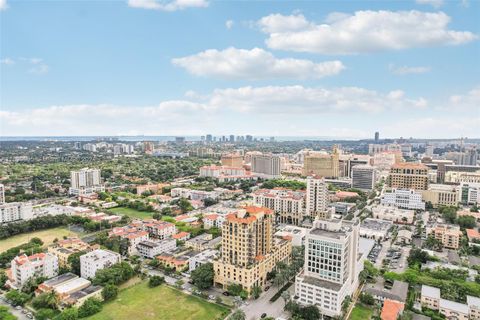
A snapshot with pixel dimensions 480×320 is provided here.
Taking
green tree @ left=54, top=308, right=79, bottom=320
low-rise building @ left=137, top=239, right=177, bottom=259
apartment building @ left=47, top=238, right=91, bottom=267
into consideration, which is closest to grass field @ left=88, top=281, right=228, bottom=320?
green tree @ left=54, top=308, right=79, bottom=320

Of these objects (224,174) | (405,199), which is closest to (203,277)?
(405,199)

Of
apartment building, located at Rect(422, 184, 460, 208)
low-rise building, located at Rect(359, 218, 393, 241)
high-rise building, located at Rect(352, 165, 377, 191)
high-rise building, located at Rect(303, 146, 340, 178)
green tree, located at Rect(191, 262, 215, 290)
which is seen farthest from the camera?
high-rise building, located at Rect(303, 146, 340, 178)

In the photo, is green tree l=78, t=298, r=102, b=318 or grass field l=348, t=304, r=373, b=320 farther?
grass field l=348, t=304, r=373, b=320

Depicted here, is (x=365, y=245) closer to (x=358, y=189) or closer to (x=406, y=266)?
(x=406, y=266)

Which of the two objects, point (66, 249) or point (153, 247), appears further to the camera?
point (153, 247)

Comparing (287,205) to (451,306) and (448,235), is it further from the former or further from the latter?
(451,306)

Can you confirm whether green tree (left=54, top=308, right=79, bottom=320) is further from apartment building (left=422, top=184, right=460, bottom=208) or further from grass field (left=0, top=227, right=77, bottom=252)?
apartment building (left=422, top=184, right=460, bottom=208)
